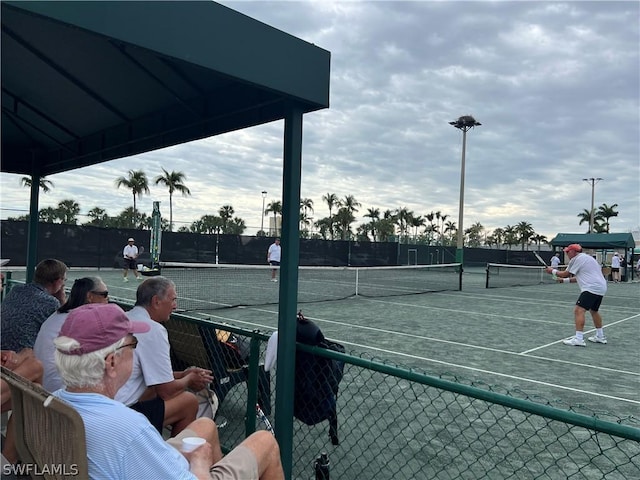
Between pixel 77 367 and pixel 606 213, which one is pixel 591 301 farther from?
pixel 606 213

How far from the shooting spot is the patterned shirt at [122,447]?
5.61ft

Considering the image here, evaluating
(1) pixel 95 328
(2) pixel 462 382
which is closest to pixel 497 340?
(2) pixel 462 382

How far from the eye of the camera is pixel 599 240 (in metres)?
28.3

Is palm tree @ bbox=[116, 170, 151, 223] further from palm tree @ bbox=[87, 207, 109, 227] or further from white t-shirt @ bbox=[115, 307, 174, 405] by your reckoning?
white t-shirt @ bbox=[115, 307, 174, 405]

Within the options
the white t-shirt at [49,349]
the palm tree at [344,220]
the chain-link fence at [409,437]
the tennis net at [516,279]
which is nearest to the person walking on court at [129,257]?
the tennis net at [516,279]

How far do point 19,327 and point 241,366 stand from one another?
178cm

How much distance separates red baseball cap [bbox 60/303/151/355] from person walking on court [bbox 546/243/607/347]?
27.4 feet

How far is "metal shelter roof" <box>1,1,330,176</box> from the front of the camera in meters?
2.34

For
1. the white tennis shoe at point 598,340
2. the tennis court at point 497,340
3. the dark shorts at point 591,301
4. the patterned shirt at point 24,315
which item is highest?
the patterned shirt at point 24,315

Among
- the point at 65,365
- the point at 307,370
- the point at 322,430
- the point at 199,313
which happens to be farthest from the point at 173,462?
the point at 199,313

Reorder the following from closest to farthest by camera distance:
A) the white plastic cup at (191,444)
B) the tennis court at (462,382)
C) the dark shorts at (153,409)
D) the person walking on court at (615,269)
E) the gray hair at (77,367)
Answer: the gray hair at (77,367) → the white plastic cup at (191,444) → the dark shorts at (153,409) → the tennis court at (462,382) → the person walking on court at (615,269)

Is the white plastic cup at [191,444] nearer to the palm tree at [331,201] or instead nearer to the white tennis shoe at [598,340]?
the white tennis shoe at [598,340]

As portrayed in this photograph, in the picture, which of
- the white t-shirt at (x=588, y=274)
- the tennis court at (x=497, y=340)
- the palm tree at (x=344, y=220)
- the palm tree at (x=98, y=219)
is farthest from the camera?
the palm tree at (x=344, y=220)

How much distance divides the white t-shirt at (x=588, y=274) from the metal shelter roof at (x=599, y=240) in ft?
71.9
